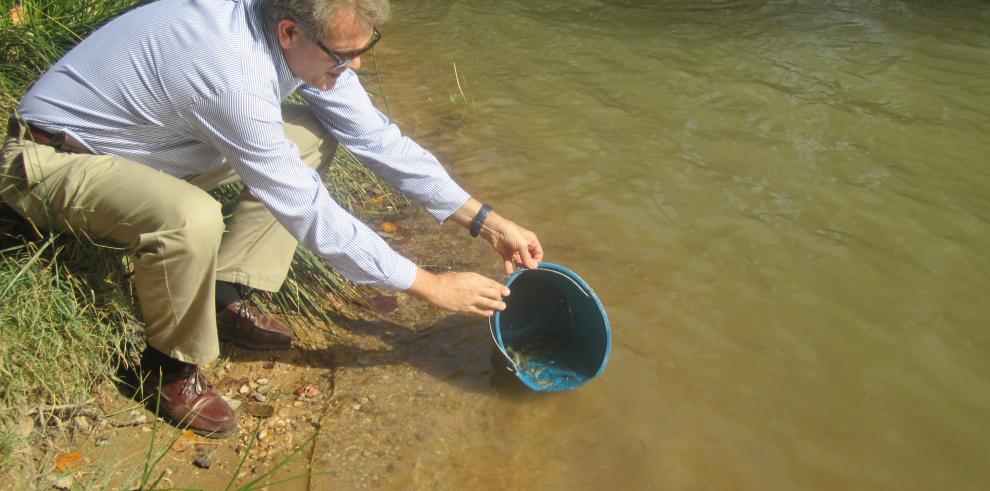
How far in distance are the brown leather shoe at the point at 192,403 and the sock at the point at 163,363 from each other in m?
0.01

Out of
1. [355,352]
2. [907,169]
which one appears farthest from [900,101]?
[355,352]

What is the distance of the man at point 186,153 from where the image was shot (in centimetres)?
245

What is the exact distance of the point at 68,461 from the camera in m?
2.59

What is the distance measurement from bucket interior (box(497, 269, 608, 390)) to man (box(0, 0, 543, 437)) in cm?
58

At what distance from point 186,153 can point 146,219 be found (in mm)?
287

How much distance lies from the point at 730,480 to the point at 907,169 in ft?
8.59

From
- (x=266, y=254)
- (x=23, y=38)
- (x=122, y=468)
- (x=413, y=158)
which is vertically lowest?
(x=122, y=468)

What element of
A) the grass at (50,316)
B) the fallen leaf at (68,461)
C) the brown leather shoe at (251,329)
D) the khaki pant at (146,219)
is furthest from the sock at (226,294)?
the fallen leaf at (68,461)

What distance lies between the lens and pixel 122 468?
2580 mm

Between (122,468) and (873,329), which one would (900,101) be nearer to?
(873,329)

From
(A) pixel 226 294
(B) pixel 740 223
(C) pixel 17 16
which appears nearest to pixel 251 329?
(A) pixel 226 294

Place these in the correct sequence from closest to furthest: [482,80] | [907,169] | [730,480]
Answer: [730,480]
[907,169]
[482,80]

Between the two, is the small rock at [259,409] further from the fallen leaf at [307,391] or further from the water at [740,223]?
the water at [740,223]

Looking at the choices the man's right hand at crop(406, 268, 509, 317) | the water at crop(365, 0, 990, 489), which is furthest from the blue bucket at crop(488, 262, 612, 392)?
the man's right hand at crop(406, 268, 509, 317)
